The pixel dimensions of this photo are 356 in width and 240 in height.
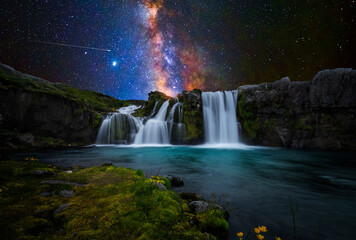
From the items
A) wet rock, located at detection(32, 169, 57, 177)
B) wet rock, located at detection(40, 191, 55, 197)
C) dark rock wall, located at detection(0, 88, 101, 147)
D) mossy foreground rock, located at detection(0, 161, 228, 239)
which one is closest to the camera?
mossy foreground rock, located at detection(0, 161, 228, 239)

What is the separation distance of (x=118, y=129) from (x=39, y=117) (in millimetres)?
9796

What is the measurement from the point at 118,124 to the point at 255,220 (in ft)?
78.7

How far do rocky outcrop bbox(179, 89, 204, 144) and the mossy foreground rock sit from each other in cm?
1988

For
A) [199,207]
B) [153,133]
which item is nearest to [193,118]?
[153,133]

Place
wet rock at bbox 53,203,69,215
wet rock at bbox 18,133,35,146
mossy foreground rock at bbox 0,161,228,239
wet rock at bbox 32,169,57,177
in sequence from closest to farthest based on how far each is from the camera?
mossy foreground rock at bbox 0,161,228,239, wet rock at bbox 53,203,69,215, wet rock at bbox 32,169,57,177, wet rock at bbox 18,133,35,146

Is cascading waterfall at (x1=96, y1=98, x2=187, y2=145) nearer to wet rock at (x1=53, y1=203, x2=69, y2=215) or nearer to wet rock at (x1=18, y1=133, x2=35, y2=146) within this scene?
wet rock at (x1=18, y1=133, x2=35, y2=146)

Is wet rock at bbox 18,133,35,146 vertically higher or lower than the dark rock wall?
lower

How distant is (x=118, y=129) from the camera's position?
24.1 meters

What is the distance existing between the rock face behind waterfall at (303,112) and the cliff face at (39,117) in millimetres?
25219

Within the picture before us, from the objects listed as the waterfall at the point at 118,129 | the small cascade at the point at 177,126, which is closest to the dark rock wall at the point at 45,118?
the waterfall at the point at 118,129

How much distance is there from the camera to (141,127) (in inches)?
980

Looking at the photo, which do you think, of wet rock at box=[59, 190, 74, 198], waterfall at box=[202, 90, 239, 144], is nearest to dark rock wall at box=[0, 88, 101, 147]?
wet rock at box=[59, 190, 74, 198]

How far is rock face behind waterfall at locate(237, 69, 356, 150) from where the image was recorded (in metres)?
18.5

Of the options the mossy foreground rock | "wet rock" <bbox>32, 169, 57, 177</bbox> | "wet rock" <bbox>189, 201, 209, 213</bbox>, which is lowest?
"wet rock" <bbox>189, 201, 209, 213</bbox>
